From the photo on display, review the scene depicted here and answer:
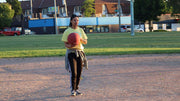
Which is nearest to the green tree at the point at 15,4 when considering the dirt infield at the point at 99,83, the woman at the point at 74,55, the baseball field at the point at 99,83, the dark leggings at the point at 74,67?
the baseball field at the point at 99,83

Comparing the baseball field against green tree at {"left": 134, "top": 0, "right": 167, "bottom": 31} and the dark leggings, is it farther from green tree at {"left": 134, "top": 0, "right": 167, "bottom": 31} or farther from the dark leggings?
green tree at {"left": 134, "top": 0, "right": 167, "bottom": 31}

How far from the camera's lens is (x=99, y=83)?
28.4ft

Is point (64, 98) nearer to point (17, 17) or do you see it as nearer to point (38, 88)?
point (38, 88)

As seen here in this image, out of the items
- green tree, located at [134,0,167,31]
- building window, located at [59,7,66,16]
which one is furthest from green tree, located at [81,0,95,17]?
green tree, located at [134,0,167,31]

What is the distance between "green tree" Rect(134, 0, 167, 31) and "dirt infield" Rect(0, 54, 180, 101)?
58.6 m

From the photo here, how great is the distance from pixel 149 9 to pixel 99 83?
6341cm

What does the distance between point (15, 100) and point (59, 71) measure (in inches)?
175

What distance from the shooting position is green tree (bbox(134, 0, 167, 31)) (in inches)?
2707

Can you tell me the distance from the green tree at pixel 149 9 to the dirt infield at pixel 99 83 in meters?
58.6

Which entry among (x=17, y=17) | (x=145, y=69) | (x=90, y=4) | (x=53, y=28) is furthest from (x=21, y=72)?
(x=17, y=17)

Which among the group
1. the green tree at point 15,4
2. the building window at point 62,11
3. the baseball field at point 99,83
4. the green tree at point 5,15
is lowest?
the baseball field at point 99,83

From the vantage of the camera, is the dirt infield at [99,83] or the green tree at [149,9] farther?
the green tree at [149,9]

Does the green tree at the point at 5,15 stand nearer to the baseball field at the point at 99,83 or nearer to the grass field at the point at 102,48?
the grass field at the point at 102,48

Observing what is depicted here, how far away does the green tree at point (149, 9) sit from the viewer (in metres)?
68.8
